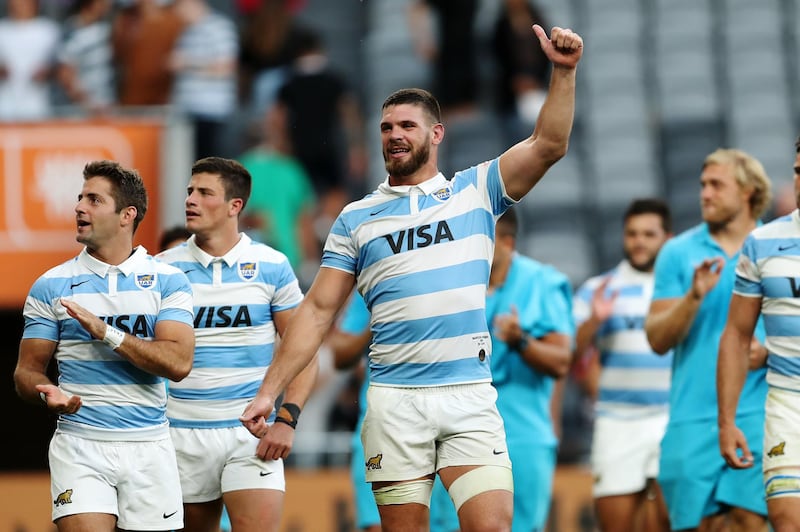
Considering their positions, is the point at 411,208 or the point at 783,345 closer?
the point at 411,208

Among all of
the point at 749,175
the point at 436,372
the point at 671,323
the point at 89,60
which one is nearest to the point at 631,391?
the point at 671,323

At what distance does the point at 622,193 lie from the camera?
1736 centimetres

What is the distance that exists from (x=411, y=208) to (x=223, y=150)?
10.2m

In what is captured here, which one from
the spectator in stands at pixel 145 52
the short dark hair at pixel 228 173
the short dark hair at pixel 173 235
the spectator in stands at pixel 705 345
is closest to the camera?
the short dark hair at pixel 228 173

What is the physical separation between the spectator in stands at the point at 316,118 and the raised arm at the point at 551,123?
8512 millimetres

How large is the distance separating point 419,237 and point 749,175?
9.05 feet

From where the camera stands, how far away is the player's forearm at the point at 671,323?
8.03 meters

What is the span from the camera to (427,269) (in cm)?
630

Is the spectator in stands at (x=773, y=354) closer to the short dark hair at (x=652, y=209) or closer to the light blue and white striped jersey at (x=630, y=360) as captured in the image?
the light blue and white striped jersey at (x=630, y=360)

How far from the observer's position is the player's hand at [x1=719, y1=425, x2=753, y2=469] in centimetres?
688

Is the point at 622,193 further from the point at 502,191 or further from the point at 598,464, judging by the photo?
the point at 502,191

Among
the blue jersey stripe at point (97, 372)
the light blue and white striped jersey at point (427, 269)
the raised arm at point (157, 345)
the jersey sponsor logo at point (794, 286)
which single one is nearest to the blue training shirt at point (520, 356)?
the jersey sponsor logo at point (794, 286)

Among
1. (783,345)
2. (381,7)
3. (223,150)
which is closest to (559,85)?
(783,345)

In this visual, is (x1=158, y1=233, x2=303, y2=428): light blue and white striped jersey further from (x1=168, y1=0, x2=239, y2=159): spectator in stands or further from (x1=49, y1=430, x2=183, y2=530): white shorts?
(x1=168, y1=0, x2=239, y2=159): spectator in stands
